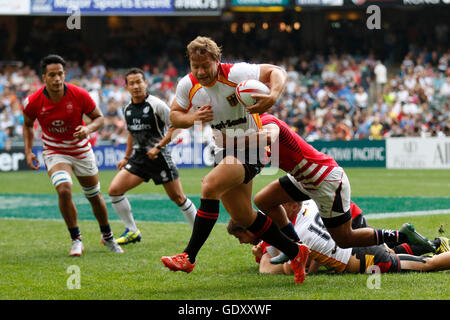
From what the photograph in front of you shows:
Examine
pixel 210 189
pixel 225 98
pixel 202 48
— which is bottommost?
pixel 210 189

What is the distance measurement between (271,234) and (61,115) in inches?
143

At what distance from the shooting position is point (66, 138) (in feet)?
28.3

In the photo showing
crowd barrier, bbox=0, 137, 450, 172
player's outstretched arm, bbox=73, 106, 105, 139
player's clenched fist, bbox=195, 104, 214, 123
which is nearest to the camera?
player's clenched fist, bbox=195, 104, 214, 123

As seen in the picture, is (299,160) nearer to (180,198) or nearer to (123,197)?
(180,198)

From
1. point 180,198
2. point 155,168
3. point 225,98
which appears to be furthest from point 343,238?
point 155,168

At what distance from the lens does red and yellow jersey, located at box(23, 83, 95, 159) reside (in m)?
8.50

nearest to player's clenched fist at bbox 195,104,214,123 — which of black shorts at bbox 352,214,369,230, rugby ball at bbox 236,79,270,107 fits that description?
rugby ball at bbox 236,79,270,107

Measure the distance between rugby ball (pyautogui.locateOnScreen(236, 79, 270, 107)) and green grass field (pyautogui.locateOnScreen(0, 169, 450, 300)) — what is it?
1.59m

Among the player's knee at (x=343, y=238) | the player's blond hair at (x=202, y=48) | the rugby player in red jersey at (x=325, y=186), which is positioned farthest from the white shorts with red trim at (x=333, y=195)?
the player's blond hair at (x=202, y=48)

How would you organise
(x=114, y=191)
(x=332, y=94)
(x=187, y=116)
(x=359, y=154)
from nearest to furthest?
(x=187, y=116) → (x=114, y=191) → (x=359, y=154) → (x=332, y=94)

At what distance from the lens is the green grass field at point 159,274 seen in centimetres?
564

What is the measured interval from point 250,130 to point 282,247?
1.11m

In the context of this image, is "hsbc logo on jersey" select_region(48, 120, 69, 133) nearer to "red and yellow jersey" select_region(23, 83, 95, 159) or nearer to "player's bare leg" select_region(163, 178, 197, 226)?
"red and yellow jersey" select_region(23, 83, 95, 159)
